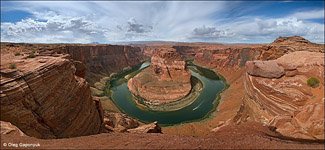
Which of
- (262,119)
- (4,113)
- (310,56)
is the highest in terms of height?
(310,56)

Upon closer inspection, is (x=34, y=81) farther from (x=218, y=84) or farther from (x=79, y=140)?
(x=218, y=84)

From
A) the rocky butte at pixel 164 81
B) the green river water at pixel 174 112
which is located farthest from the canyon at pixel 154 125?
the rocky butte at pixel 164 81

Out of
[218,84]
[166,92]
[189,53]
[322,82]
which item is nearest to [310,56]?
[322,82]

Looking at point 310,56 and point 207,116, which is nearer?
point 310,56

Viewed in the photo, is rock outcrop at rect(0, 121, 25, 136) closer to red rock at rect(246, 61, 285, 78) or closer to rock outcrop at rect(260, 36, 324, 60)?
red rock at rect(246, 61, 285, 78)

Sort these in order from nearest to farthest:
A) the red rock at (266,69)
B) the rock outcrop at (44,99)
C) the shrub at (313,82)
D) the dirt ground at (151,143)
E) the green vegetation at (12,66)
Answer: the dirt ground at (151,143), the shrub at (313,82), the rock outcrop at (44,99), the green vegetation at (12,66), the red rock at (266,69)

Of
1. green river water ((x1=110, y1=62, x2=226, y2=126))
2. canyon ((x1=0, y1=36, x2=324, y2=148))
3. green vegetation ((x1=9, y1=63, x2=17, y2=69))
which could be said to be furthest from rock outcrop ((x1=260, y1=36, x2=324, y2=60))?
green vegetation ((x1=9, y1=63, x2=17, y2=69))

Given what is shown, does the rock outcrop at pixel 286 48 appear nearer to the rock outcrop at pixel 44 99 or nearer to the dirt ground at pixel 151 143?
the dirt ground at pixel 151 143
